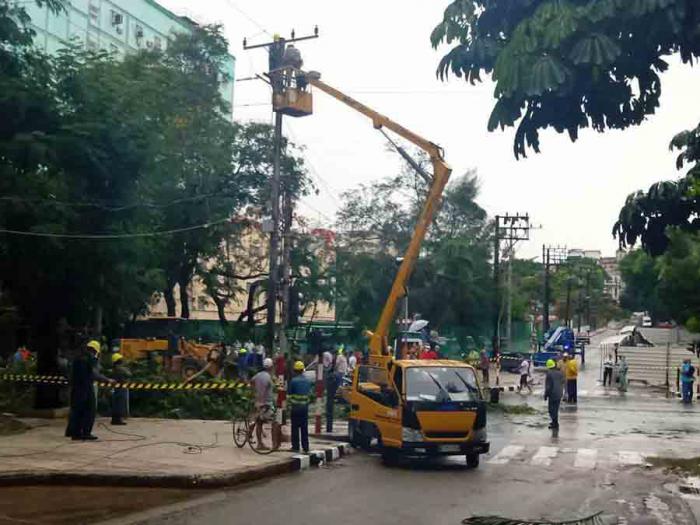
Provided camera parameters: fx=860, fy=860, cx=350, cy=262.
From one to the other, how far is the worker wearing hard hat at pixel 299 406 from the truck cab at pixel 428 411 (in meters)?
1.52

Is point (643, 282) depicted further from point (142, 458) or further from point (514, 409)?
point (142, 458)

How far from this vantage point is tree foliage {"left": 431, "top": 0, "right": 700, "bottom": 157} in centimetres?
603

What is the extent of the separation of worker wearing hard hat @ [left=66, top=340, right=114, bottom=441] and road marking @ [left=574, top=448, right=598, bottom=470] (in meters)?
9.49

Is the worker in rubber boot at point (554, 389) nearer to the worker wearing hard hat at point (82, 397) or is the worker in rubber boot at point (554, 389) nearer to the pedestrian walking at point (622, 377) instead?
the worker wearing hard hat at point (82, 397)

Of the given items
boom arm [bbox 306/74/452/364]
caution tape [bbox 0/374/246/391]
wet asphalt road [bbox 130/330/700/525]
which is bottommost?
wet asphalt road [bbox 130/330/700/525]

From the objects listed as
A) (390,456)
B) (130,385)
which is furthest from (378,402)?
(130,385)

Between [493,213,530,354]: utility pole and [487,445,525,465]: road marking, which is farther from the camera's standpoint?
[493,213,530,354]: utility pole

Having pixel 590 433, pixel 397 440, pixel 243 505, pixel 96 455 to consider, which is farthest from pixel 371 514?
pixel 590 433

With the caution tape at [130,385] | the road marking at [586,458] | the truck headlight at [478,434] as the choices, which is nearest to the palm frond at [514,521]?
the truck headlight at [478,434]

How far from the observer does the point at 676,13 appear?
5934mm

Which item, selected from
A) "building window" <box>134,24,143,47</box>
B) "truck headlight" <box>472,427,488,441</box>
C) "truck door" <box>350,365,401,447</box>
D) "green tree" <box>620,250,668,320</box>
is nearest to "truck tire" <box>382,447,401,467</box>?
"truck door" <box>350,365,401,447</box>

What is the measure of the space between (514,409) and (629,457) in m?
11.1

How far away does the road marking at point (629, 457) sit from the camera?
1739 centimetres

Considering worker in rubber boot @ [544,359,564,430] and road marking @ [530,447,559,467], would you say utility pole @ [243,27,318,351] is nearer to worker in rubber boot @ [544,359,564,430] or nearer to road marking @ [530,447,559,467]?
worker in rubber boot @ [544,359,564,430]
